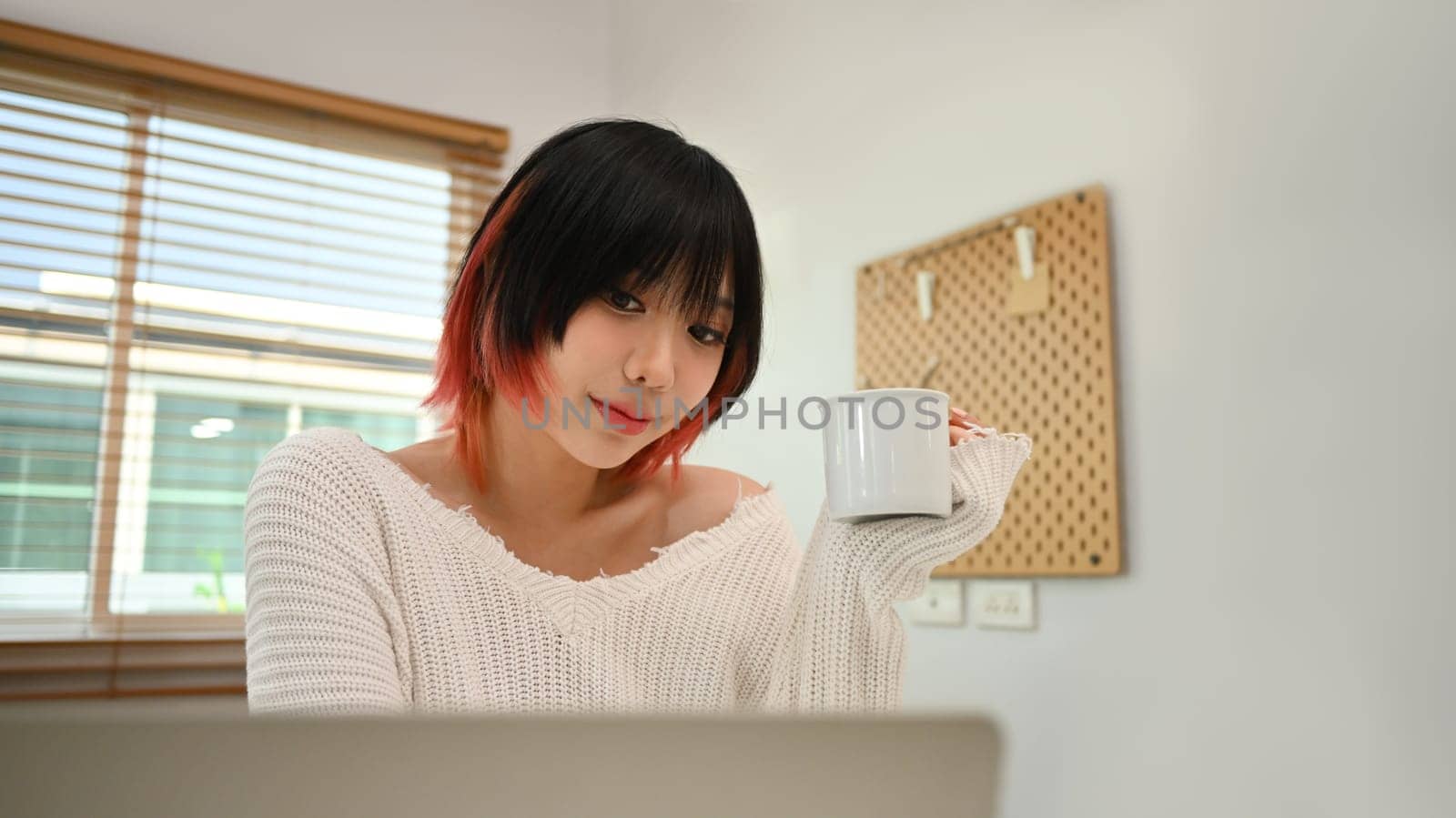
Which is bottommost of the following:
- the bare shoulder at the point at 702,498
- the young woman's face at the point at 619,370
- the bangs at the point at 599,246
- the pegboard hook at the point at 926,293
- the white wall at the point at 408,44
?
the bare shoulder at the point at 702,498

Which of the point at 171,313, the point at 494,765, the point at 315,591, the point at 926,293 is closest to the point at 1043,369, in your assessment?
the point at 926,293

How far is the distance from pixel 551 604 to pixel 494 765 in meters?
0.81

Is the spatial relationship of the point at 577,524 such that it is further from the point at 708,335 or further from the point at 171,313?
the point at 171,313

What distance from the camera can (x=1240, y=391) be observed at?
1495 mm

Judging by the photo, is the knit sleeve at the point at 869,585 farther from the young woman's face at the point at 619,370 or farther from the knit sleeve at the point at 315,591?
the knit sleeve at the point at 315,591

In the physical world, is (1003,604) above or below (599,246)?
below

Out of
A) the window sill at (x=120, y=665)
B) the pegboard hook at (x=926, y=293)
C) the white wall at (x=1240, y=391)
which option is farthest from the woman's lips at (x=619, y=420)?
the window sill at (x=120, y=665)

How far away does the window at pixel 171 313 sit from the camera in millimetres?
2445

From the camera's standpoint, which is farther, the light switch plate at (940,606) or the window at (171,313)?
the window at (171,313)

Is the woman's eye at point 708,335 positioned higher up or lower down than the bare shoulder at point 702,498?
higher up

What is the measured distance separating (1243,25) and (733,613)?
108 cm

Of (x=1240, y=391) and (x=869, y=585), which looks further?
(x=1240, y=391)

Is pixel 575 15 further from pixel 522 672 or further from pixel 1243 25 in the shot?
pixel 522 672

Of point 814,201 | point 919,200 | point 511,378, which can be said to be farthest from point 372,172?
point 511,378
